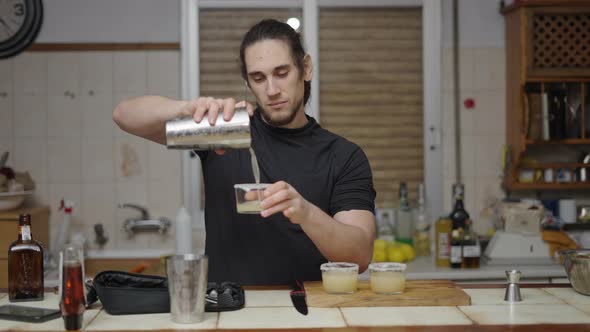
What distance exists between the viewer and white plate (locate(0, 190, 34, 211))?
3.45m

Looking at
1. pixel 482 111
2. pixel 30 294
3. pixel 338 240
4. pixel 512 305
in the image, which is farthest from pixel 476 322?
pixel 482 111

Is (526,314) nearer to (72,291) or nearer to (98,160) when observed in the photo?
(72,291)

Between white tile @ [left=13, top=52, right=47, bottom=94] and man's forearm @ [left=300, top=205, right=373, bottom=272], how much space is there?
2458 mm

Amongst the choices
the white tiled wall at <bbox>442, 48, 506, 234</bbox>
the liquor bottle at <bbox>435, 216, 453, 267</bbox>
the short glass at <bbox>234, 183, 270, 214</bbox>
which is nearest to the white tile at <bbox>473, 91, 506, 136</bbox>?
the white tiled wall at <bbox>442, 48, 506, 234</bbox>

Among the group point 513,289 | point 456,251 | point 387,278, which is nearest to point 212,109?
point 387,278

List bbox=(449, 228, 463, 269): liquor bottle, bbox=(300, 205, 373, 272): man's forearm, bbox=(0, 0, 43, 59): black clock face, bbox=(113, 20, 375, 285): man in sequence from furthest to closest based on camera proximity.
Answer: bbox=(0, 0, 43, 59): black clock face < bbox=(449, 228, 463, 269): liquor bottle < bbox=(113, 20, 375, 285): man < bbox=(300, 205, 373, 272): man's forearm

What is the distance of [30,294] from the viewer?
1746 millimetres

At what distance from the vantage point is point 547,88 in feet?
12.3

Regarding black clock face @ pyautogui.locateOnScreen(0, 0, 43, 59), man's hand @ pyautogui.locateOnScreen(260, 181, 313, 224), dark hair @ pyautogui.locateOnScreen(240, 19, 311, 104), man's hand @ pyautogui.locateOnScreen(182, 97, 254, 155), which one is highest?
black clock face @ pyautogui.locateOnScreen(0, 0, 43, 59)

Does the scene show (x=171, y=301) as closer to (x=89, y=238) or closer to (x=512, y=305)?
(x=512, y=305)

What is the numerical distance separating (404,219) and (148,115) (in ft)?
6.91

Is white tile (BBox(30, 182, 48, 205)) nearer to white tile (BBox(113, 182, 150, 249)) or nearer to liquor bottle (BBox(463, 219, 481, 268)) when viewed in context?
white tile (BBox(113, 182, 150, 249))

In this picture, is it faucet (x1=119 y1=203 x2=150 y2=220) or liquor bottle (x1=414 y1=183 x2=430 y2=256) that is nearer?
liquor bottle (x1=414 y1=183 x2=430 y2=256)

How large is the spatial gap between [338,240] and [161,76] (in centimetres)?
223
